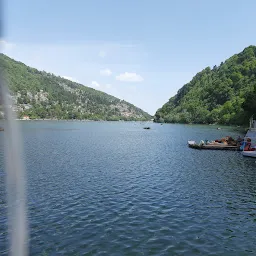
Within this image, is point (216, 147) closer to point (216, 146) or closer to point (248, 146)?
point (216, 146)

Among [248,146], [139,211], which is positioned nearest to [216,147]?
[248,146]

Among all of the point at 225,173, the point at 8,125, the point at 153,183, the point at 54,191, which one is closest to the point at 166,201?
the point at 153,183

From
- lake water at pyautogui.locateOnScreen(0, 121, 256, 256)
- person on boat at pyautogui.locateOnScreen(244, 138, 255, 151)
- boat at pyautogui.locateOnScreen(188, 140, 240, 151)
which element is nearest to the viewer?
lake water at pyautogui.locateOnScreen(0, 121, 256, 256)

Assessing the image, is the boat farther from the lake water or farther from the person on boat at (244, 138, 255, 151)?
the lake water

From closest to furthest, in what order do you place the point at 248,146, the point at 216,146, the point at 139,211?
the point at 139,211 < the point at 248,146 < the point at 216,146

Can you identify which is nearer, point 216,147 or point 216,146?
point 216,147

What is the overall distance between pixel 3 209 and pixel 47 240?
8179 millimetres

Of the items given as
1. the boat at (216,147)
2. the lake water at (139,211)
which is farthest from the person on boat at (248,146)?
the lake water at (139,211)

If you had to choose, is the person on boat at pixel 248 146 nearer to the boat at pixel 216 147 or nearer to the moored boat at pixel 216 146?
the boat at pixel 216 147

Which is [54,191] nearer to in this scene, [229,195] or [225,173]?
[229,195]

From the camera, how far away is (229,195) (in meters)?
30.2

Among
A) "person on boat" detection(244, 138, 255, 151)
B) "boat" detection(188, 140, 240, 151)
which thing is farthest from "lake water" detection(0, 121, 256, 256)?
"boat" detection(188, 140, 240, 151)

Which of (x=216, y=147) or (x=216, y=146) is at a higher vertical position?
(x=216, y=146)

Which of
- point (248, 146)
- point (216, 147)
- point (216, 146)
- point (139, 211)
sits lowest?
point (139, 211)
